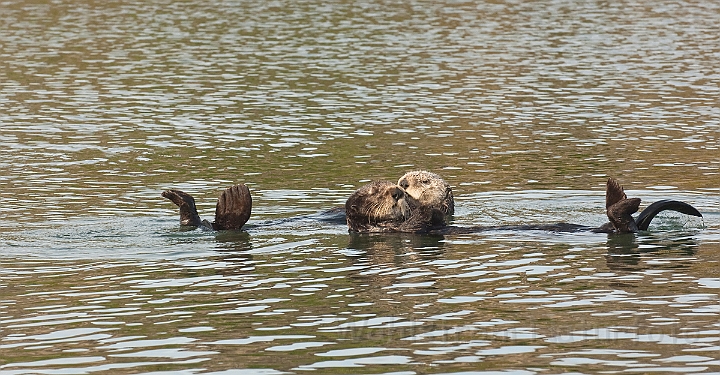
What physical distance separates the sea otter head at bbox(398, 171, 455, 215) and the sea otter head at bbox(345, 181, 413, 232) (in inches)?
18.1

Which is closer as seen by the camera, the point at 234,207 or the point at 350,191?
the point at 234,207

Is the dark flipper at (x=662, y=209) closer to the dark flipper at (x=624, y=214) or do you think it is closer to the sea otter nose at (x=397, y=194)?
the dark flipper at (x=624, y=214)

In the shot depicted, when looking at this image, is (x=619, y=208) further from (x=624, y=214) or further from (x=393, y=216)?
(x=393, y=216)

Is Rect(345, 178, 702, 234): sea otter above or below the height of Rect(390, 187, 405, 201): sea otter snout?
below

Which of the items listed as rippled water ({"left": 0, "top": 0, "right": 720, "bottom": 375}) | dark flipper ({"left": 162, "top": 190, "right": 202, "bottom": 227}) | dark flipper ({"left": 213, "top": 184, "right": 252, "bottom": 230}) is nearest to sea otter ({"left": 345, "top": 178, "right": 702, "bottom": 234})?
rippled water ({"left": 0, "top": 0, "right": 720, "bottom": 375})

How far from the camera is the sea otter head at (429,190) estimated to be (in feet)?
37.3

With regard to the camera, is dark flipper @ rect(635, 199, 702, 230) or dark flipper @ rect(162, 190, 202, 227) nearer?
dark flipper @ rect(635, 199, 702, 230)

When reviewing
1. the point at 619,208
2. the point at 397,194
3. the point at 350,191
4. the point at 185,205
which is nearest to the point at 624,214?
the point at 619,208

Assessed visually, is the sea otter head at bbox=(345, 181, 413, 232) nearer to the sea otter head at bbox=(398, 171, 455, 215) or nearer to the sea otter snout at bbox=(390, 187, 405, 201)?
the sea otter snout at bbox=(390, 187, 405, 201)

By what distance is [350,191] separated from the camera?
12.9m

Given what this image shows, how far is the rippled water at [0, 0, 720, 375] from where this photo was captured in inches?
280

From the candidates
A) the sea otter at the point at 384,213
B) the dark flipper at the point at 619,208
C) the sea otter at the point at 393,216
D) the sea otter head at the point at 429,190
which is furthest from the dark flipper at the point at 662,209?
the sea otter head at the point at 429,190

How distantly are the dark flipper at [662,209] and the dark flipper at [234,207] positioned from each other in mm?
2947

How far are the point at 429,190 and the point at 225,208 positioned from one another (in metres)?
1.91
